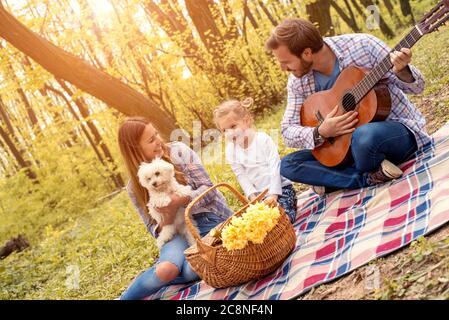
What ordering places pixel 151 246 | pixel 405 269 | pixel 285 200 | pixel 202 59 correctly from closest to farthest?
pixel 405 269
pixel 285 200
pixel 151 246
pixel 202 59

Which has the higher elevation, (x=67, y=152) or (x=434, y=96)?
(x=67, y=152)

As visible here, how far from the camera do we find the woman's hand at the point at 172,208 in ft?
11.7

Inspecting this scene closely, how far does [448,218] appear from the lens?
2.50 metres

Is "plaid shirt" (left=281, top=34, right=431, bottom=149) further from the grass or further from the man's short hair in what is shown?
the grass

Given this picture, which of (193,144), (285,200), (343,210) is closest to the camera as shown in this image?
(343,210)

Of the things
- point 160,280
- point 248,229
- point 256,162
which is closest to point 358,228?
point 248,229

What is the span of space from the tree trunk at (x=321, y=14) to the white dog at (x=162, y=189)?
331 inches

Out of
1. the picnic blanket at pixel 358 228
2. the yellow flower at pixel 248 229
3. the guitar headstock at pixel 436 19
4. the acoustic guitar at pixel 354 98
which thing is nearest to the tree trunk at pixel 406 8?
the picnic blanket at pixel 358 228

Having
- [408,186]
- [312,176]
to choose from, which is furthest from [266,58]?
[408,186]

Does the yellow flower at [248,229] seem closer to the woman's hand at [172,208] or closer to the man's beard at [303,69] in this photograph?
the woman's hand at [172,208]

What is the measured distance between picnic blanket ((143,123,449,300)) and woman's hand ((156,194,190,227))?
525 millimetres

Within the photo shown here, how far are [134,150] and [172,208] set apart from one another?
0.54 m

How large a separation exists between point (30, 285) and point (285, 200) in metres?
4.68
